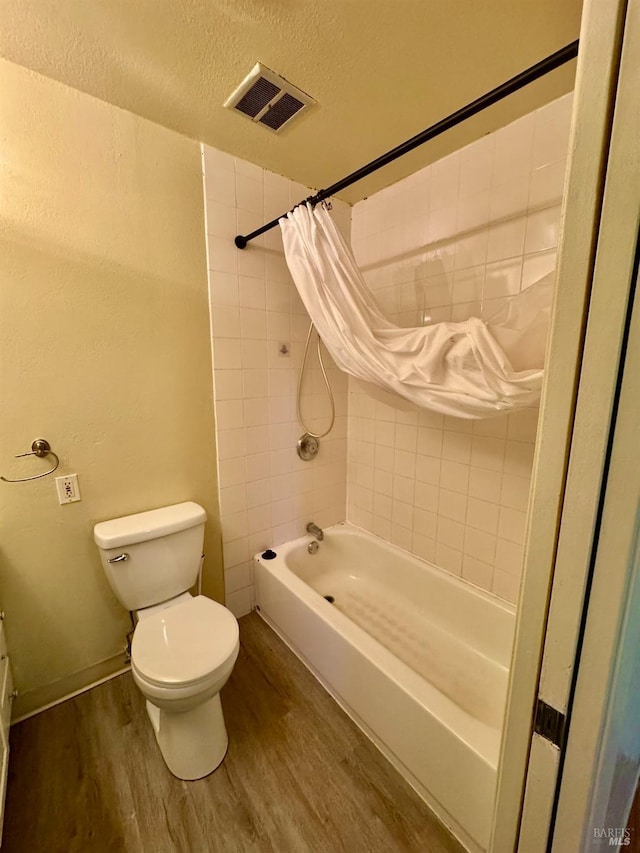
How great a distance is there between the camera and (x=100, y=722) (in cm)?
137

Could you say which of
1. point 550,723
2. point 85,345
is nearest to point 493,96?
point 550,723

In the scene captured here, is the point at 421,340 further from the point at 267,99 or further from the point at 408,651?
the point at 408,651

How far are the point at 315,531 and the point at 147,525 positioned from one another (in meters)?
0.98

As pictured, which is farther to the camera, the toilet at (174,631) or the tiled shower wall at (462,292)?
the tiled shower wall at (462,292)

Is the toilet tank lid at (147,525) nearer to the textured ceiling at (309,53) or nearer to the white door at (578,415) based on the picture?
the white door at (578,415)

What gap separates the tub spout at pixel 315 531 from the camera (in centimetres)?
208

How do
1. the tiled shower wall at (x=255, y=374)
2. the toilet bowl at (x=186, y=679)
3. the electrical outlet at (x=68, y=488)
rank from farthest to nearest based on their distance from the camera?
1. the tiled shower wall at (x=255, y=374)
2. the electrical outlet at (x=68, y=488)
3. the toilet bowl at (x=186, y=679)

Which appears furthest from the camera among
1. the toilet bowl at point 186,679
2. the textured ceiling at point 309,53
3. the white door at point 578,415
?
the toilet bowl at point 186,679

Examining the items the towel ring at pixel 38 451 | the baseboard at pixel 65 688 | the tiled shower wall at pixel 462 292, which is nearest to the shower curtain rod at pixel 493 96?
the tiled shower wall at pixel 462 292

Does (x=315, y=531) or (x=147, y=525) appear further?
(x=315, y=531)

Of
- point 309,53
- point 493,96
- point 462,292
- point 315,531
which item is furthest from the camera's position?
point 315,531

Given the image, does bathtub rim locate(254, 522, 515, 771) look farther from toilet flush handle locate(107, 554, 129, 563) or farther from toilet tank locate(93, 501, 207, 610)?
toilet flush handle locate(107, 554, 129, 563)

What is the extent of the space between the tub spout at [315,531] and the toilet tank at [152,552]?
72 centimetres

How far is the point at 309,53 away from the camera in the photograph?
108cm
